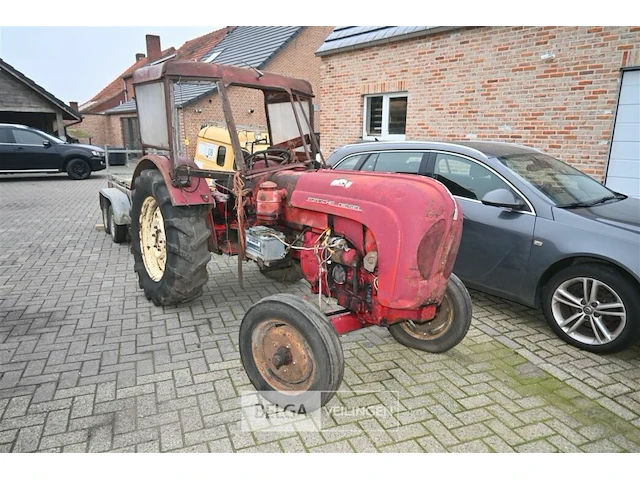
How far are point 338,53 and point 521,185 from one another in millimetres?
7087

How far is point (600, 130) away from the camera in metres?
6.22

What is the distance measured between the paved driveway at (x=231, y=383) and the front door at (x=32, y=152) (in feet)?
37.7

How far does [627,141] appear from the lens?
607 centimetres

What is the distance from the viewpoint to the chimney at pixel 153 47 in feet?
91.4

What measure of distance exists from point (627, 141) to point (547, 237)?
376cm

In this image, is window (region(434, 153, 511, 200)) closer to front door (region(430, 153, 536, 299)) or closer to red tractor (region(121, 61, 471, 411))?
front door (region(430, 153, 536, 299))

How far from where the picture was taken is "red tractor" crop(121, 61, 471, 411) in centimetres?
256

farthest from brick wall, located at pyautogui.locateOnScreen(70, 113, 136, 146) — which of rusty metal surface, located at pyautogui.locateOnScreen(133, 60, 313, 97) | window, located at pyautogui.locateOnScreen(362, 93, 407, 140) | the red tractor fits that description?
rusty metal surface, located at pyautogui.locateOnScreen(133, 60, 313, 97)

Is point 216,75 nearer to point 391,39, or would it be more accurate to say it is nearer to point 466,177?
point 466,177

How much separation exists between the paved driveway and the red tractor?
29cm

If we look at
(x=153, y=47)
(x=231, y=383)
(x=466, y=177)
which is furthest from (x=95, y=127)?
(x=231, y=383)

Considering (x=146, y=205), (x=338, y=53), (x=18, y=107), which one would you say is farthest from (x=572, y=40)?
(x=18, y=107)

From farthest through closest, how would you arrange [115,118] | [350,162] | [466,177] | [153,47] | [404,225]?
[153,47] < [115,118] < [350,162] < [466,177] < [404,225]

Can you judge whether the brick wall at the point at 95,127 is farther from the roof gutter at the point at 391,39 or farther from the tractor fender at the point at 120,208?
the tractor fender at the point at 120,208
